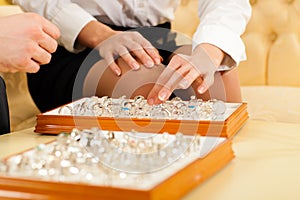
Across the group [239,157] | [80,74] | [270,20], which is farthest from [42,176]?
[270,20]

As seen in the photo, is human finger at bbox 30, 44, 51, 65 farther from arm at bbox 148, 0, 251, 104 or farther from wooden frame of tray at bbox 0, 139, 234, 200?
wooden frame of tray at bbox 0, 139, 234, 200

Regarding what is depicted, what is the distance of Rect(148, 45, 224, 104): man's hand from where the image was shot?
0.96m

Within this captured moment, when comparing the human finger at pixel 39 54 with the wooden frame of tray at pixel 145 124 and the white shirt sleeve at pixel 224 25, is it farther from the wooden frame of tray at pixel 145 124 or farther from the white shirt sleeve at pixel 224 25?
the white shirt sleeve at pixel 224 25

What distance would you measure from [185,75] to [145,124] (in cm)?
19

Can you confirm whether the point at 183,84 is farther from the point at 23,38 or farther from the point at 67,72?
the point at 67,72

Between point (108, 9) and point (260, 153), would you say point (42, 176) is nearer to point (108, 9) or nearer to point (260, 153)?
point (260, 153)

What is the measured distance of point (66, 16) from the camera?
1.33 meters

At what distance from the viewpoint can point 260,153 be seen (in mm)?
750

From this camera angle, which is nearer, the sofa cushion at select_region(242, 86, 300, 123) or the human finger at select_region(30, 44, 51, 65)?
the human finger at select_region(30, 44, 51, 65)

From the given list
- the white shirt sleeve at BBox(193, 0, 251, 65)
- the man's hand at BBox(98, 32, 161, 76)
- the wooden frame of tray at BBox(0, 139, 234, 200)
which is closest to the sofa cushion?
the white shirt sleeve at BBox(193, 0, 251, 65)

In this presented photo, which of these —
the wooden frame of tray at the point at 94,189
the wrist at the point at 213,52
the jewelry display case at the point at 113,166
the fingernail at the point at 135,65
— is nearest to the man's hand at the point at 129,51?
the fingernail at the point at 135,65

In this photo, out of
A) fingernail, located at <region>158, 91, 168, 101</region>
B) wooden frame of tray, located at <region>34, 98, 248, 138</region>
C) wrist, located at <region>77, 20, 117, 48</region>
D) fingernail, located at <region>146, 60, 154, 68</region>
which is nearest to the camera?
wooden frame of tray, located at <region>34, 98, 248, 138</region>

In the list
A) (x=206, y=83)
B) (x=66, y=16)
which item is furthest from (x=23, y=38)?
(x=66, y=16)

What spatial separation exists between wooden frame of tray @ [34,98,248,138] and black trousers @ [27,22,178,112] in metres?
0.41
